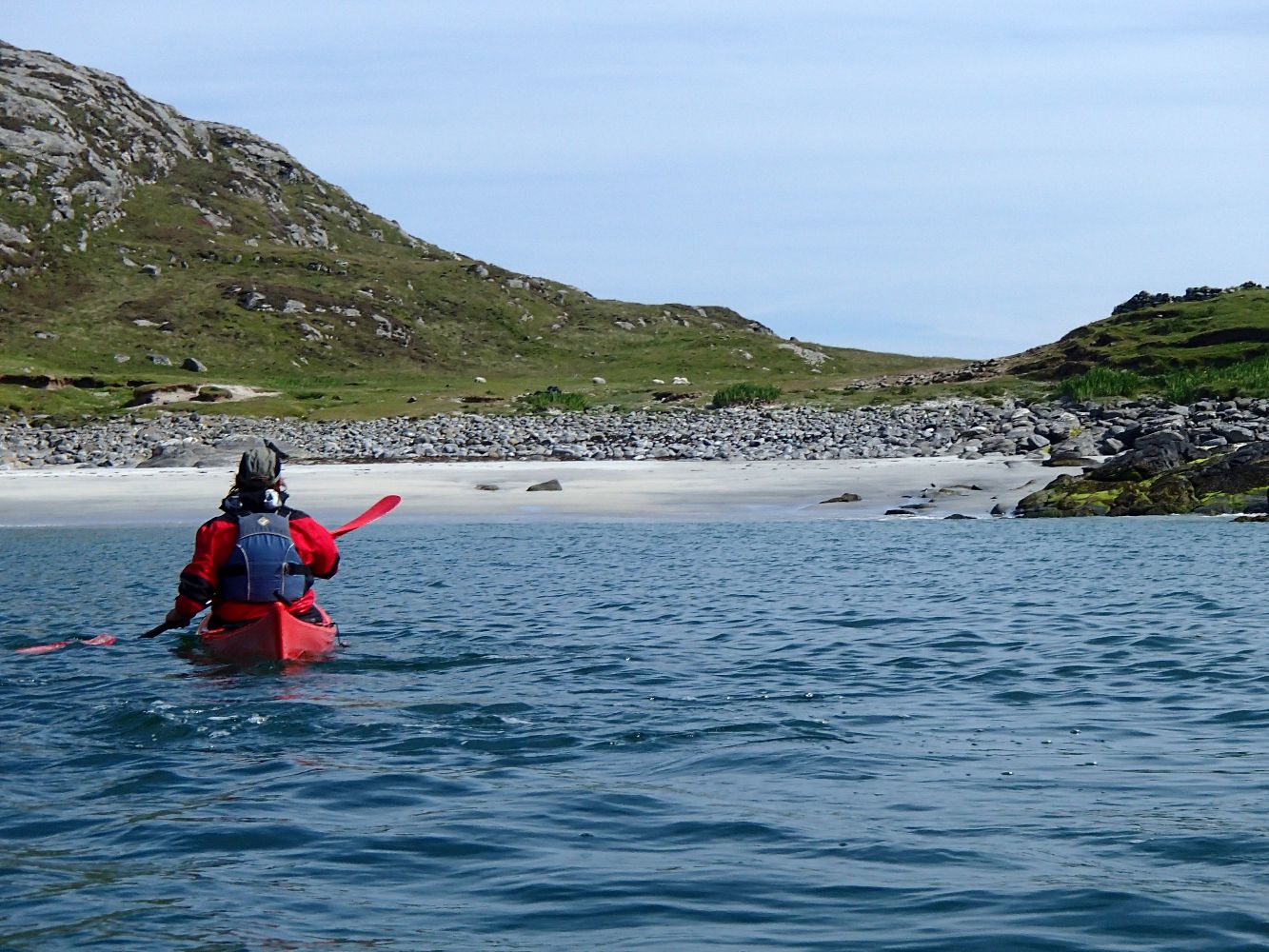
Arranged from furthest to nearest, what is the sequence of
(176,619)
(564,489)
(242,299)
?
(242,299), (564,489), (176,619)

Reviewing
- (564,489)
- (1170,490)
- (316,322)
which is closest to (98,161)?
(316,322)

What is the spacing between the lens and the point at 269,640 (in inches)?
523

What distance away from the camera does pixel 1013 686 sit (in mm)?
11961

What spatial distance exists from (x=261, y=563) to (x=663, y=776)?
6068 millimetres

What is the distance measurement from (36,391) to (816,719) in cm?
6505

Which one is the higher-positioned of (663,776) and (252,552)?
(252,552)

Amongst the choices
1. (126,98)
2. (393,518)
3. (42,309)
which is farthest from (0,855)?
(126,98)

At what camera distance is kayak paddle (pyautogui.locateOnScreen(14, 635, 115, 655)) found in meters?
14.7

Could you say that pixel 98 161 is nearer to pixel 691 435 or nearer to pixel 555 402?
pixel 555 402

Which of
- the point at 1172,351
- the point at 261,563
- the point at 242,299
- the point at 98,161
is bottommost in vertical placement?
the point at 261,563

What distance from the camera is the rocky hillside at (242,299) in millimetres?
102312

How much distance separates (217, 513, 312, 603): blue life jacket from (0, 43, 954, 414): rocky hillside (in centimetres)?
5631

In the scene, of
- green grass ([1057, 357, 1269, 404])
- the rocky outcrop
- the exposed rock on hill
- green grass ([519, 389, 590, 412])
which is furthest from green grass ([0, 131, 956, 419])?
green grass ([1057, 357, 1269, 404])

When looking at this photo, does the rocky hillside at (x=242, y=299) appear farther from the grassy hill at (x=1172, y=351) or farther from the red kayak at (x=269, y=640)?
the red kayak at (x=269, y=640)
